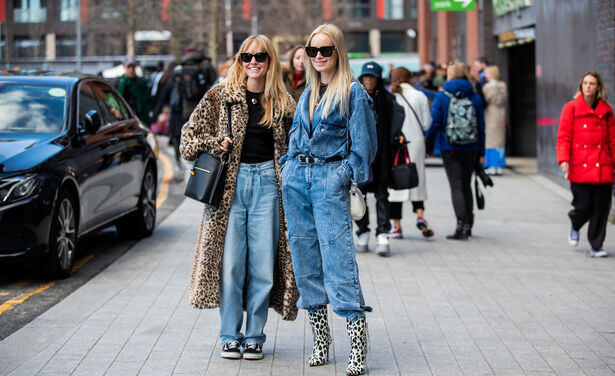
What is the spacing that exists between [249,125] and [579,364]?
2358 mm

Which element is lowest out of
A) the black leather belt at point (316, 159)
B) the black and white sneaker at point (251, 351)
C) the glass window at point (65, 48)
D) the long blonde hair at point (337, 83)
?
the black and white sneaker at point (251, 351)

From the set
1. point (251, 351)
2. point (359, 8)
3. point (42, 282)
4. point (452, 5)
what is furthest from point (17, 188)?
point (359, 8)

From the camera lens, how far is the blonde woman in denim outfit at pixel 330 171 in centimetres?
556

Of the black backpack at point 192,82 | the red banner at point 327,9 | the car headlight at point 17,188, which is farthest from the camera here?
the red banner at point 327,9

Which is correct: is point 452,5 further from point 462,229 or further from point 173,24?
point 173,24

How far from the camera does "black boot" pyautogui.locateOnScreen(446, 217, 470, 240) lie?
36.1 feet

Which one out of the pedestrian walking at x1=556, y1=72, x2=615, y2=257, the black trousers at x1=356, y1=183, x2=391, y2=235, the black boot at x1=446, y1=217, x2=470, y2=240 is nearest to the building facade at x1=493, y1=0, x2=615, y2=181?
the black boot at x1=446, y1=217, x2=470, y2=240

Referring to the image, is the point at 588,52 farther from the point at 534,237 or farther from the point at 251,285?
the point at 251,285

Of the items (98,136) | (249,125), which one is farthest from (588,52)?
(249,125)

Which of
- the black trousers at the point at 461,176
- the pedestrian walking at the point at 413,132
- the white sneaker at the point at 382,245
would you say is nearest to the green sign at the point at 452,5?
the pedestrian walking at the point at 413,132

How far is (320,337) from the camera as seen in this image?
5.87 meters

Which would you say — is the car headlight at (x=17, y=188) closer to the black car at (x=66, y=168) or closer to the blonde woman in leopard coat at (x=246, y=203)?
the black car at (x=66, y=168)

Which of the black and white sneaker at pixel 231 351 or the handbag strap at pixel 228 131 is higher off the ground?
the handbag strap at pixel 228 131

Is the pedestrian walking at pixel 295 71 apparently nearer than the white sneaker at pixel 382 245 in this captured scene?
No
